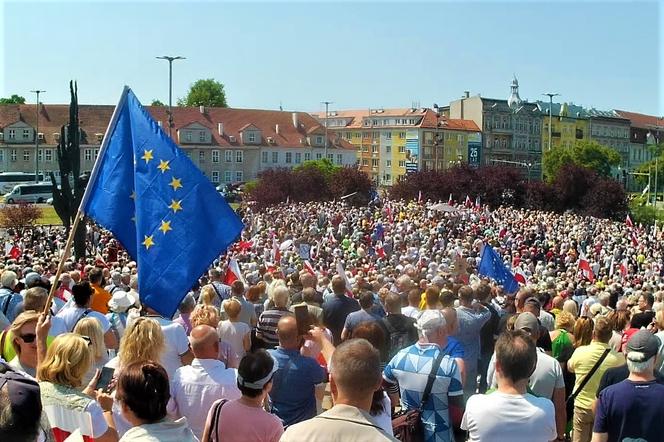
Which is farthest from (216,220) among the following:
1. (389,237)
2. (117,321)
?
(389,237)

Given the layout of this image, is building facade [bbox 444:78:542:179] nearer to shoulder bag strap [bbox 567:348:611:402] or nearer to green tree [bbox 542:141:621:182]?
green tree [bbox 542:141:621:182]

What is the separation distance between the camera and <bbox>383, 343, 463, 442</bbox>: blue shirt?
18.3ft

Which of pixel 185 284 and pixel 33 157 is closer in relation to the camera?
pixel 185 284

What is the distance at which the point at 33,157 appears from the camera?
83938 mm

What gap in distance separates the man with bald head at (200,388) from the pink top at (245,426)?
646 millimetres

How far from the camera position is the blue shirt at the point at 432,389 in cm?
557

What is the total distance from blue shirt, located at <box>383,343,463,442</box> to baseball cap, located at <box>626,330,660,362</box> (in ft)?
3.46

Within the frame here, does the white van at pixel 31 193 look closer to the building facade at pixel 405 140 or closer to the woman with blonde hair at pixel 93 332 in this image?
the building facade at pixel 405 140

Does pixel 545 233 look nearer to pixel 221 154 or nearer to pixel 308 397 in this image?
pixel 308 397

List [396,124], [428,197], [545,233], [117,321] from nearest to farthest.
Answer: [117,321] < [545,233] < [428,197] < [396,124]

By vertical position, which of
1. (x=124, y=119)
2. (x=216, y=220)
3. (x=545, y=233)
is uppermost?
(x=124, y=119)

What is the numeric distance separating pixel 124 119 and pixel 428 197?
191 feet

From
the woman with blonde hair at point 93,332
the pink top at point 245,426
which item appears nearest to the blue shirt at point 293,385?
the woman with blonde hair at point 93,332

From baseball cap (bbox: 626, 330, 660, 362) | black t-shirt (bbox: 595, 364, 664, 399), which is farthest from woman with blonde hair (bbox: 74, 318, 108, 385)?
black t-shirt (bbox: 595, 364, 664, 399)
